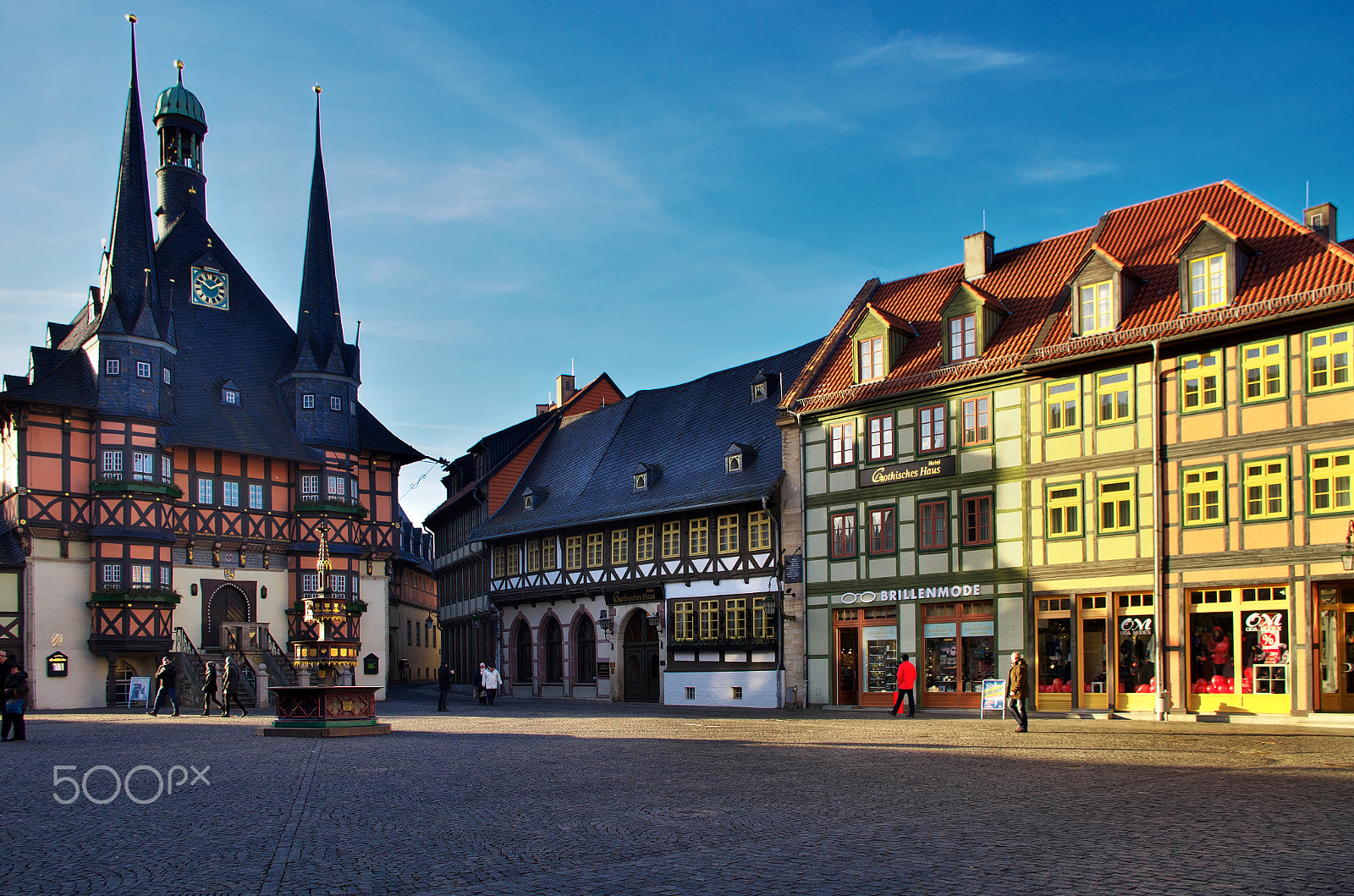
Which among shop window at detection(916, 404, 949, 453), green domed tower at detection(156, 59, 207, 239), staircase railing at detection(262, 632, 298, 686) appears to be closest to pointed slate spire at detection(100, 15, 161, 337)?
green domed tower at detection(156, 59, 207, 239)

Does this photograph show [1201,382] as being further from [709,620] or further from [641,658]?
[641,658]

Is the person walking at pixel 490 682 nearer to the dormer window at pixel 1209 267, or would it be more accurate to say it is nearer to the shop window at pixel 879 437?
the shop window at pixel 879 437

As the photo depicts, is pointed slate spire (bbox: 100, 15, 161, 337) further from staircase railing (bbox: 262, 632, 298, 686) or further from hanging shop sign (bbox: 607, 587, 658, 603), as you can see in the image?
hanging shop sign (bbox: 607, 587, 658, 603)

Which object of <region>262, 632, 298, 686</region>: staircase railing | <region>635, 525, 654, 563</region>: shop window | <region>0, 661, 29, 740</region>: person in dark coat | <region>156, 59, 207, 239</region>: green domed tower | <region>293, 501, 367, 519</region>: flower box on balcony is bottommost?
<region>262, 632, 298, 686</region>: staircase railing

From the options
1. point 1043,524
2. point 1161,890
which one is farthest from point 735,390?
point 1161,890

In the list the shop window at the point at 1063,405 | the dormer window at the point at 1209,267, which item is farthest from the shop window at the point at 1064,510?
the dormer window at the point at 1209,267

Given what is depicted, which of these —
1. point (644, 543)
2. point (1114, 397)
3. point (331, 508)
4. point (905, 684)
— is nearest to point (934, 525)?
point (905, 684)

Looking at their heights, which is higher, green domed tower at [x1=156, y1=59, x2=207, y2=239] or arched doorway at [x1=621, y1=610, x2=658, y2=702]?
green domed tower at [x1=156, y1=59, x2=207, y2=239]

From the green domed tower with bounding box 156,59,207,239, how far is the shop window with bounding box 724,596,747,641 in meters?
29.2

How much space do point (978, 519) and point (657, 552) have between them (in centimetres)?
1254

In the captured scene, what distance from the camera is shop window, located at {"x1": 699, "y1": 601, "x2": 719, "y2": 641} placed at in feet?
126

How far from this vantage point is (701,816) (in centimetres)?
1263

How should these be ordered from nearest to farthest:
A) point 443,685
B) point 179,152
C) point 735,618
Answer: point 735,618 < point 443,685 < point 179,152

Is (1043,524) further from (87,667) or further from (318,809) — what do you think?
(87,667)
